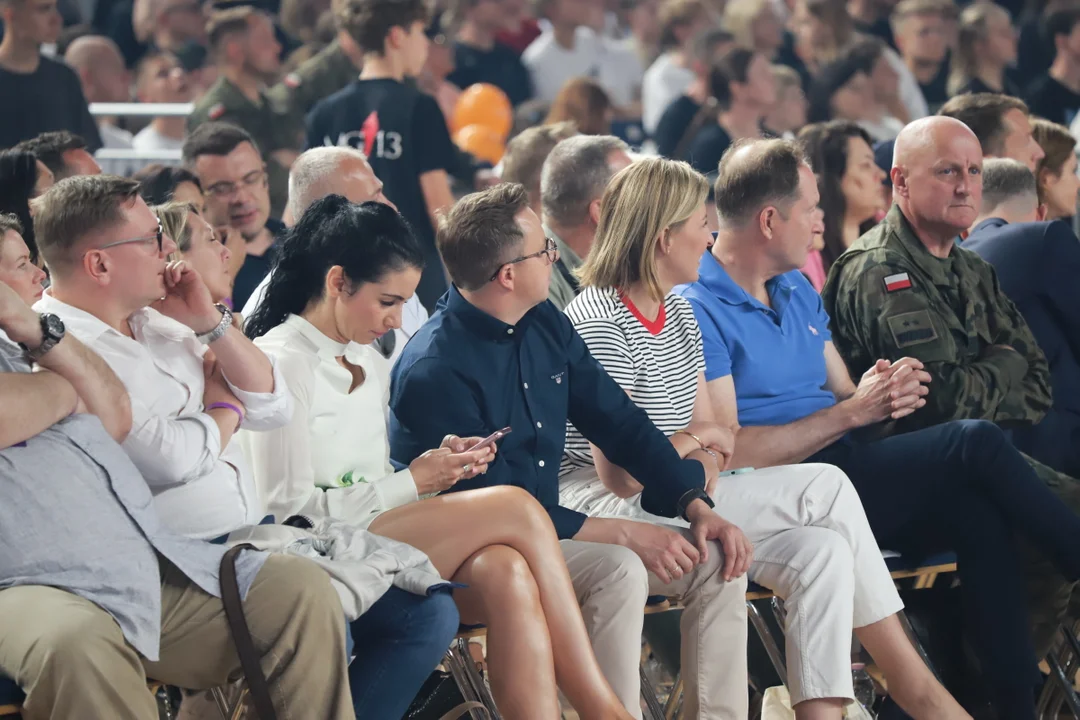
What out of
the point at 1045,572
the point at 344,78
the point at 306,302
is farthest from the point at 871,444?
the point at 344,78

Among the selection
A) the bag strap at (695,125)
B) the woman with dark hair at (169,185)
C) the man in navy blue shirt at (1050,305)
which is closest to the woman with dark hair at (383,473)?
the woman with dark hair at (169,185)

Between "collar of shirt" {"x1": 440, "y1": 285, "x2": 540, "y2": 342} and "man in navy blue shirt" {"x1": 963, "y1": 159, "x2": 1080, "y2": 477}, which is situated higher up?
"collar of shirt" {"x1": 440, "y1": 285, "x2": 540, "y2": 342}

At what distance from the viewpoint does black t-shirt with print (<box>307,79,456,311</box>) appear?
575 centimetres

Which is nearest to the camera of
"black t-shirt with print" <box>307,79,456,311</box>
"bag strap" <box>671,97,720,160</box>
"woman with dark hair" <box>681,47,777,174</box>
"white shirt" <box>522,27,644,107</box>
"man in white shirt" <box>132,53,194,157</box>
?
"black t-shirt with print" <box>307,79,456,311</box>

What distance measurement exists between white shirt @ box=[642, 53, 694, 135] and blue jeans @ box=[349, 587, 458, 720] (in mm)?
6638

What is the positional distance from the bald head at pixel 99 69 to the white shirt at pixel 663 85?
10.2 feet

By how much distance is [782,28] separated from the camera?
10602 millimetres

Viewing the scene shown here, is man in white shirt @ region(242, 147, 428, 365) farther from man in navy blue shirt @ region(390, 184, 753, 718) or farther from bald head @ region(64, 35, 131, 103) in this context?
bald head @ region(64, 35, 131, 103)

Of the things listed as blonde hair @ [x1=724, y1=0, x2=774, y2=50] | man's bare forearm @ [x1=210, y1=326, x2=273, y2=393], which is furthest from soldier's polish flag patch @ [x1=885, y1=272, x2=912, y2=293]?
blonde hair @ [x1=724, y1=0, x2=774, y2=50]

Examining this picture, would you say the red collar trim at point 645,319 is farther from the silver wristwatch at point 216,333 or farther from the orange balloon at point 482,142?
the orange balloon at point 482,142

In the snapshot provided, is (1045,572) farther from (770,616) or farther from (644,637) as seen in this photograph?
(644,637)

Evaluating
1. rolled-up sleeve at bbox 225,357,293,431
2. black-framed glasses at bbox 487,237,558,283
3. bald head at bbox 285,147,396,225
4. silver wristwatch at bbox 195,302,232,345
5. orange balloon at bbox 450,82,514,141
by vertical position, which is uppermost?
silver wristwatch at bbox 195,302,232,345

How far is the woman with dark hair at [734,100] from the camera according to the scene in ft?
23.4

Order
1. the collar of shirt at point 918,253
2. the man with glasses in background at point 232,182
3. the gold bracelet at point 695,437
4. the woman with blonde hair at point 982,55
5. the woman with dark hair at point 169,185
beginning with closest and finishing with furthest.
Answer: the gold bracelet at point 695,437 < the collar of shirt at point 918,253 < the woman with dark hair at point 169,185 < the man with glasses in background at point 232,182 < the woman with blonde hair at point 982,55
